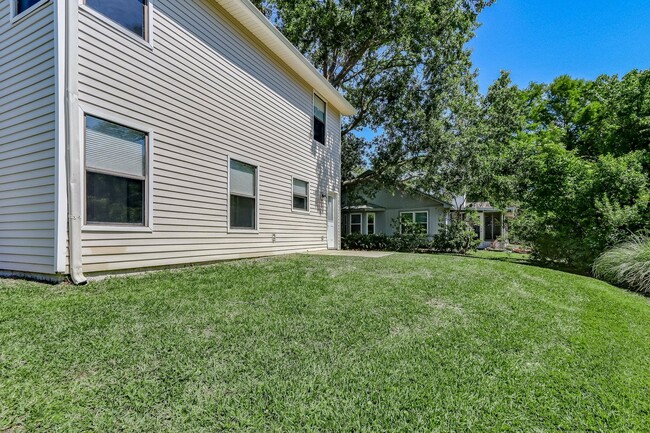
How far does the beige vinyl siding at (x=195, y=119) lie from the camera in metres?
4.42

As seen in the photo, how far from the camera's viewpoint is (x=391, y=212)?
1994 cm

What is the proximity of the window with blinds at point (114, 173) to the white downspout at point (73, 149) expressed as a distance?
18cm

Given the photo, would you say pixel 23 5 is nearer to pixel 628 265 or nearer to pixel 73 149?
pixel 73 149

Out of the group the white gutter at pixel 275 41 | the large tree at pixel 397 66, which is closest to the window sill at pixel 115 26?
the white gutter at pixel 275 41

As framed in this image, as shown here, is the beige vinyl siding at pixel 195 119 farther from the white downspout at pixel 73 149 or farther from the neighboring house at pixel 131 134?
the white downspout at pixel 73 149

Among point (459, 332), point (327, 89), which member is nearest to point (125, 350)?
point (459, 332)

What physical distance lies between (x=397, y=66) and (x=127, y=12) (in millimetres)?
11443

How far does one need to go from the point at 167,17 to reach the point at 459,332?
6552 millimetres

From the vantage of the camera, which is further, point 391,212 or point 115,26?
point 391,212

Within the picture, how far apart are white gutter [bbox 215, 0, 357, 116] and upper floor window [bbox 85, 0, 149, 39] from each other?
1838mm

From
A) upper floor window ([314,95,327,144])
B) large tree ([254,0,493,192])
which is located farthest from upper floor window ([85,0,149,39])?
large tree ([254,0,493,192])

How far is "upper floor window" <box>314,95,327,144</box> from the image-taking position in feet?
34.6

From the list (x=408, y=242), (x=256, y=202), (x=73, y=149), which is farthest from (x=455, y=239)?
(x=73, y=149)

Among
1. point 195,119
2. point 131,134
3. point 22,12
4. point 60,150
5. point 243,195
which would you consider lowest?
point 243,195
